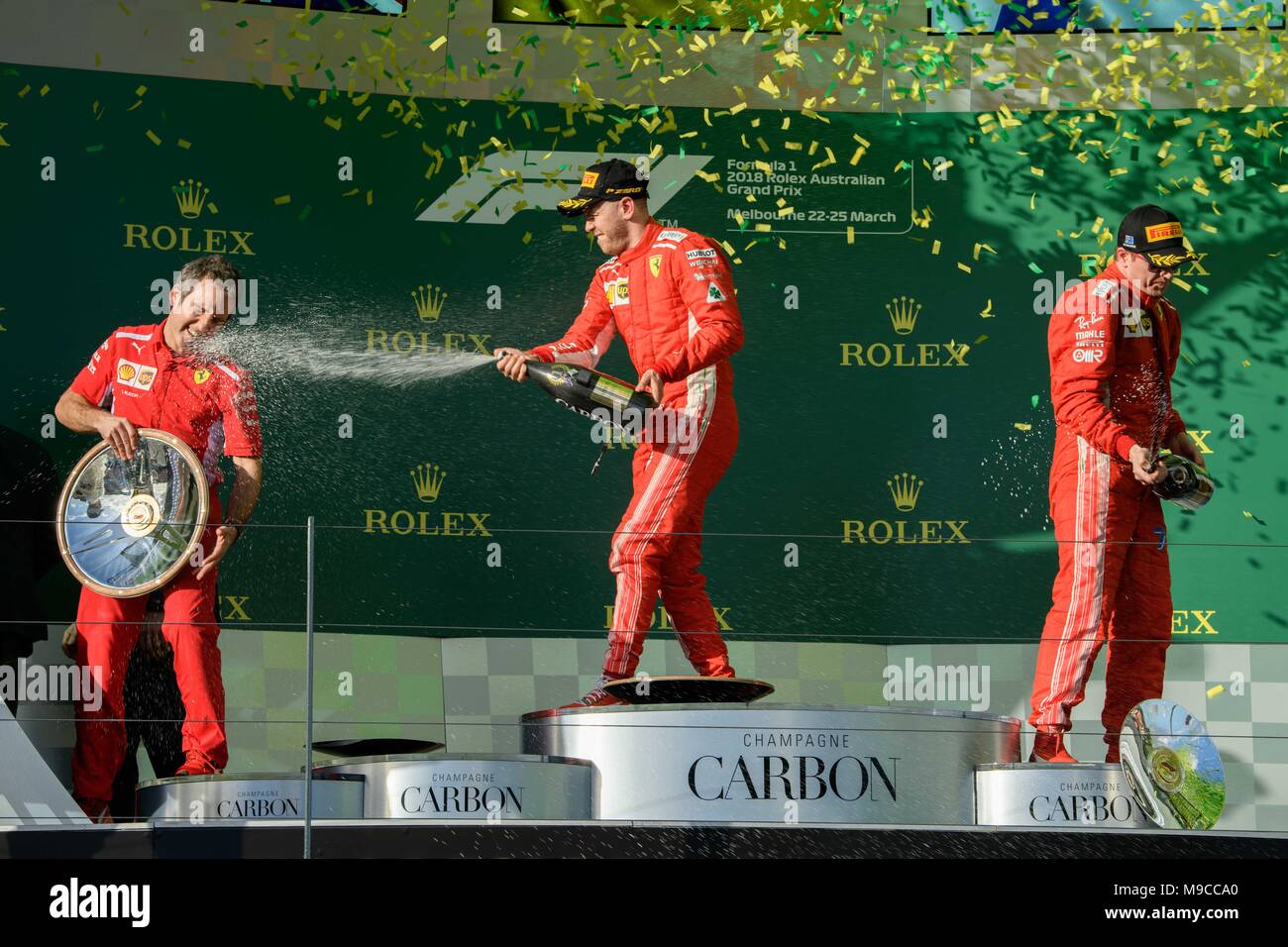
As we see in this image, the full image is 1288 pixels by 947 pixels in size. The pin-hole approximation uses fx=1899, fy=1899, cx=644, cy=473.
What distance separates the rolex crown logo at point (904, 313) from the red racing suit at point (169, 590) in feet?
7.35

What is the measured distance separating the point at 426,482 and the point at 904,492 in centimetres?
166

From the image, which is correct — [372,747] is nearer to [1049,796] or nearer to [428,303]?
[1049,796]

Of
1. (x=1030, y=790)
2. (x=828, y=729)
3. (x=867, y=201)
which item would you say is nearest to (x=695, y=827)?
(x=828, y=729)

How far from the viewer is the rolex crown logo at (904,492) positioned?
6645mm

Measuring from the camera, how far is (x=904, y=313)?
6719mm

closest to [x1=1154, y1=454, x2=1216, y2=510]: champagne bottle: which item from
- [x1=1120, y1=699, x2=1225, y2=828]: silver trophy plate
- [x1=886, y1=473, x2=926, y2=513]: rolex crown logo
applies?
[x1=886, y1=473, x2=926, y2=513]: rolex crown logo

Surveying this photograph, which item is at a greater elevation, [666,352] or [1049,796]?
[666,352]

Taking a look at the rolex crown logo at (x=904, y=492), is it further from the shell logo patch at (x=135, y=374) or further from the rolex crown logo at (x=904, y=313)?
the shell logo patch at (x=135, y=374)

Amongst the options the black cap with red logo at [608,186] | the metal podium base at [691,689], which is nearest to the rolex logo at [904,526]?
the black cap with red logo at [608,186]

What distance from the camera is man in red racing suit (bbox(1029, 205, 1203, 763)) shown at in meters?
5.59

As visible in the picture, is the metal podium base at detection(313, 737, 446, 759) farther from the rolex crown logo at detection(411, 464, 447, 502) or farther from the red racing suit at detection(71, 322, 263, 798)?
the rolex crown logo at detection(411, 464, 447, 502)

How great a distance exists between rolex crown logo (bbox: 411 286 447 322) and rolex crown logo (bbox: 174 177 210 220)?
0.78 m

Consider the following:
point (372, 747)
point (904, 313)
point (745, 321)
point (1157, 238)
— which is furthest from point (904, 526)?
point (372, 747)

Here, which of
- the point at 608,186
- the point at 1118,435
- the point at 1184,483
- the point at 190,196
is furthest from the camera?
the point at 190,196
